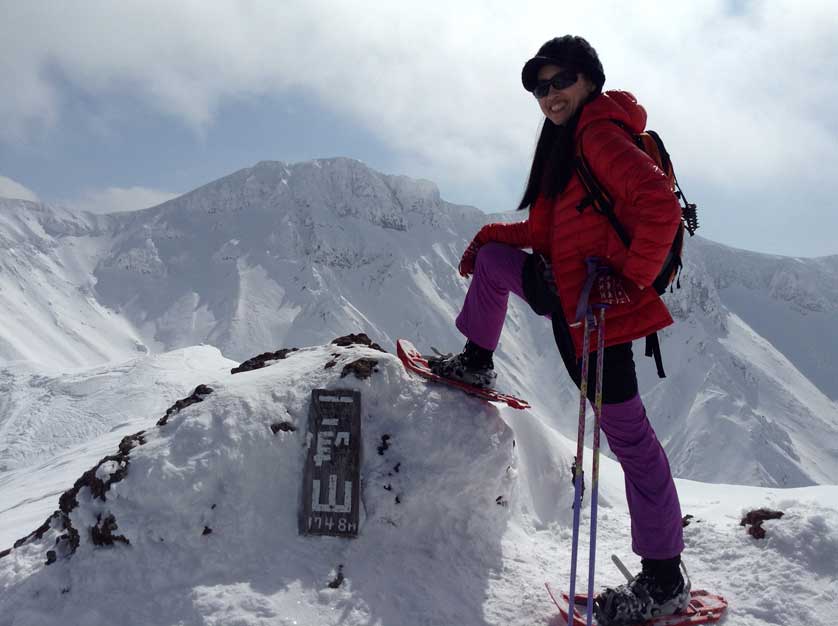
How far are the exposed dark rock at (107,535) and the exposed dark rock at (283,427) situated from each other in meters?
1.17

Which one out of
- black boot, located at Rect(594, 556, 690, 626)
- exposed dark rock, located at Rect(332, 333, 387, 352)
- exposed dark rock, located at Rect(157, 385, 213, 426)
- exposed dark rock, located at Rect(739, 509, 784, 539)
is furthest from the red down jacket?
exposed dark rock, located at Rect(157, 385, 213, 426)

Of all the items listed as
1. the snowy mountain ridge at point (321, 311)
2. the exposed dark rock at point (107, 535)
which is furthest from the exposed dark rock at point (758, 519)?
the snowy mountain ridge at point (321, 311)

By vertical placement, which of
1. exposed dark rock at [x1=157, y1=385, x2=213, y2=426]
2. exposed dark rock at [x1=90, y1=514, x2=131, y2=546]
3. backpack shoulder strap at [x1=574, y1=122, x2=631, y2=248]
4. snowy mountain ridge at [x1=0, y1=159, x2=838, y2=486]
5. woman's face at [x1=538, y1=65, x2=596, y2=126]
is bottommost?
exposed dark rock at [x1=90, y1=514, x2=131, y2=546]

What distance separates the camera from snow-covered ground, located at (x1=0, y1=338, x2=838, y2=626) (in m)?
3.86

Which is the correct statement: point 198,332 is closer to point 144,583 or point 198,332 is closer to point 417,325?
point 417,325

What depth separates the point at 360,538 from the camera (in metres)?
4.39

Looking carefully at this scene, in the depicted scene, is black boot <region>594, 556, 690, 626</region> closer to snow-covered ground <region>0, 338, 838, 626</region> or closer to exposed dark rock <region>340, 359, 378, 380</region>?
snow-covered ground <region>0, 338, 838, 626</region>

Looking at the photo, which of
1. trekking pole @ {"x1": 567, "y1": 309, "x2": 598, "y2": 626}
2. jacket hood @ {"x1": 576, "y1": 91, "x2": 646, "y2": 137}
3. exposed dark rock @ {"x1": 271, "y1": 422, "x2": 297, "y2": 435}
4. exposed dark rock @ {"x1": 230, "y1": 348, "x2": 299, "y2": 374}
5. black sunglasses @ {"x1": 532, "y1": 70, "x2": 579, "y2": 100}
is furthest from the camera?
exposed dark rock @ {"x1": 230, "y1": 348, "x2": 299, "y2": 374}

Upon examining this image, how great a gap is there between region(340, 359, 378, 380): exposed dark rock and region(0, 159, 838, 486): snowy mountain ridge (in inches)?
4986

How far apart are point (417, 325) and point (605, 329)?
167 meters

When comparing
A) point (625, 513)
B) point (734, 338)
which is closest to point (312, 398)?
point (625, 513)

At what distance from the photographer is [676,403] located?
15550 centimetres

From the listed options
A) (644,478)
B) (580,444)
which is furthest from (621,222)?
(644,478)

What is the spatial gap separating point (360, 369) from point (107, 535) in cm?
208
